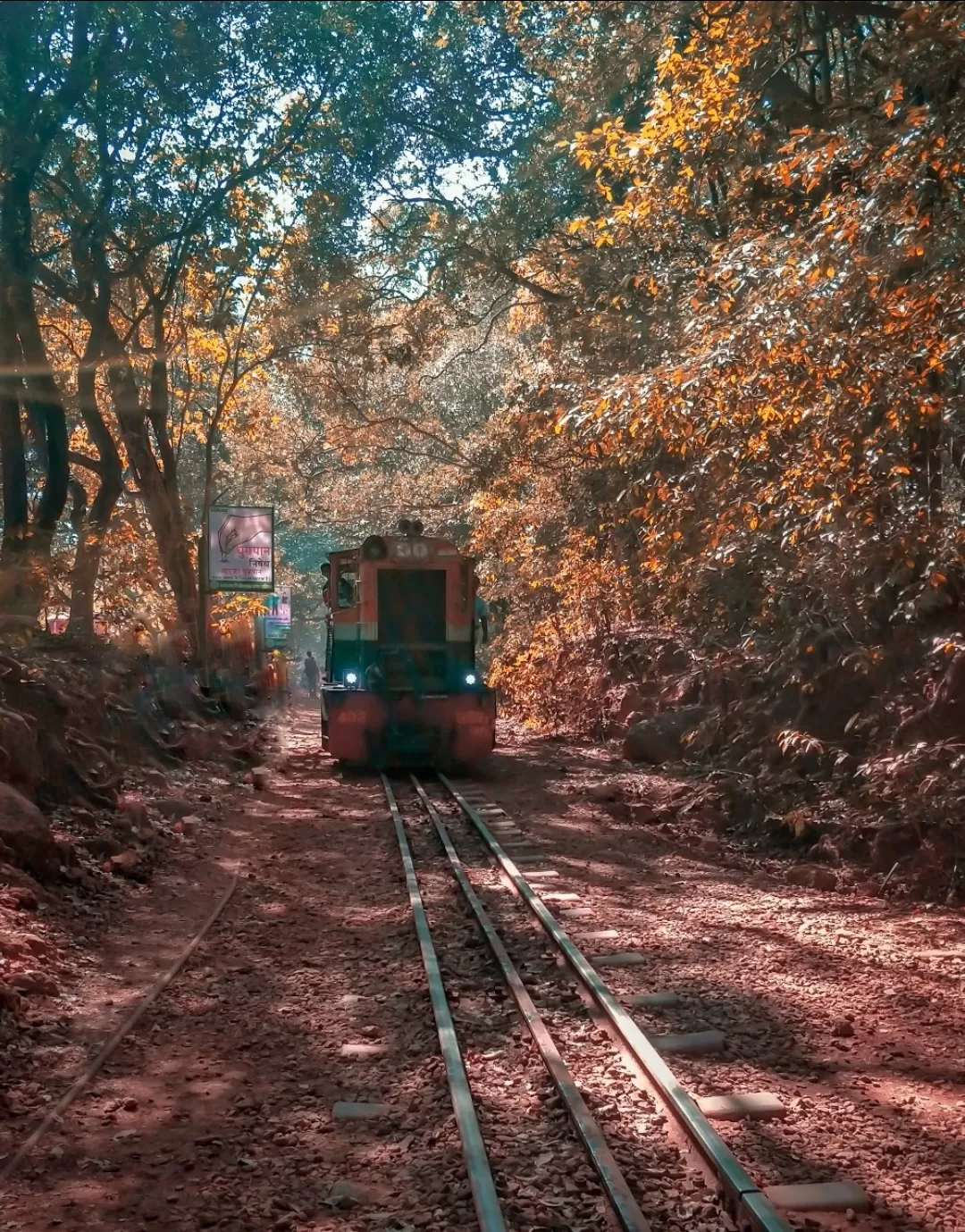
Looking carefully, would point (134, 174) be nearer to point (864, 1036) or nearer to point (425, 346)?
point (425, 346)

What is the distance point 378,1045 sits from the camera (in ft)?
20.8

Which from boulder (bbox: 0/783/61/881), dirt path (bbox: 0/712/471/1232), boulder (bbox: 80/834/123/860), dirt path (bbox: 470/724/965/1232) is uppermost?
boulder (bbox: 0/783/61/881)

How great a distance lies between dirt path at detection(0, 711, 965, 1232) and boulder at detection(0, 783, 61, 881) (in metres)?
0.73

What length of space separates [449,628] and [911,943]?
11.3 m

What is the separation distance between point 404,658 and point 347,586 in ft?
5.06

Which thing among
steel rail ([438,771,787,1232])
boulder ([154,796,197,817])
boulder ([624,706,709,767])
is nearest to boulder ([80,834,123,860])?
boulder ([154,796,197,817])

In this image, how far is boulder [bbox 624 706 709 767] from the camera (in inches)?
667

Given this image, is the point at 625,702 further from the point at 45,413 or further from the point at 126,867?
the point at 126,867

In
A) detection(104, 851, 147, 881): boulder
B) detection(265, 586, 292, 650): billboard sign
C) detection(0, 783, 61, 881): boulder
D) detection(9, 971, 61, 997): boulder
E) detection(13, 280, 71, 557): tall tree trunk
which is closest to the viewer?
detection(9, 971, 61, 997): boulder

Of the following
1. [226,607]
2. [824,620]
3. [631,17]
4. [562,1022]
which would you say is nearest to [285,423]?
[226,607]

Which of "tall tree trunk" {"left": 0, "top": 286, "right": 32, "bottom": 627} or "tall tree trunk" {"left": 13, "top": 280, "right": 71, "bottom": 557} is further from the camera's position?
"tall tree trunk" {"left": 13, "top": 280, "right": 71, "bottom": 557}

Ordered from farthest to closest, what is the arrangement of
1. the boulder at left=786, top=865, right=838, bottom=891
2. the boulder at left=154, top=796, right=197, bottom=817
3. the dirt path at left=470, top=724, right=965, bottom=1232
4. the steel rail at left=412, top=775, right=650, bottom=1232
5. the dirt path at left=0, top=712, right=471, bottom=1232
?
the boulder at left=154, top=796, right=197, bottom=817
the boulder at left=786, top=865, right=838, bottom=891
the dirt path at left=470, top=724, right=965, bottom=1232
the dirt path at left=0, top=712, right=471, bottom=1232
the steel rail at left=412, top=775, right=650, bottom=1232

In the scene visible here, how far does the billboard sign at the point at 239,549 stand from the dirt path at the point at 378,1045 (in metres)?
11.4

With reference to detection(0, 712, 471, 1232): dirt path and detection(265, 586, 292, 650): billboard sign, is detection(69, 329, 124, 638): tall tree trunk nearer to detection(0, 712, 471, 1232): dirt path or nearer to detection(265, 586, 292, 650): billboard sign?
detection(0, 712, 471, 1232): dirt path
